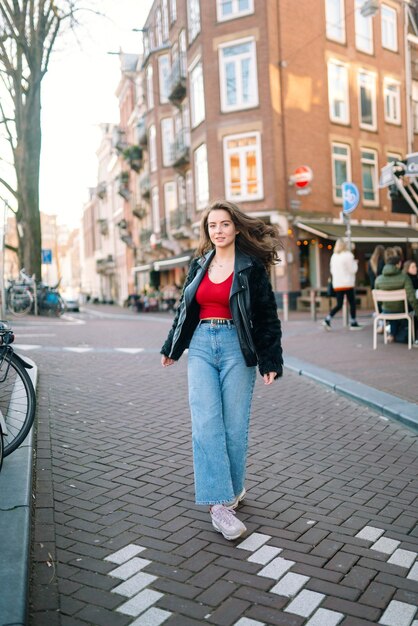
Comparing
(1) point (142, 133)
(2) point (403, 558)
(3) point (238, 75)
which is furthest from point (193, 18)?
(2) point (403, 558)

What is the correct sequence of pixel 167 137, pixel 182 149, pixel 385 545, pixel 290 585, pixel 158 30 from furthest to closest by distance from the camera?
1. pixel 167 137
2. pixel 158 30
3. pixel 182 149
4. pixel 385 545
5. pixel 290 585

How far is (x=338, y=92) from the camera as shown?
2619 centimetres

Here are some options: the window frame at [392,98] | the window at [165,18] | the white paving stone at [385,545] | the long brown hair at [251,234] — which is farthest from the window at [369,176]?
the white paving stone at [385,545]

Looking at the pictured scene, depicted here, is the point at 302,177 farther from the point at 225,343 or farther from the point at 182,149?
the point at 225,343

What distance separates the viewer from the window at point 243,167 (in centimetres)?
2405

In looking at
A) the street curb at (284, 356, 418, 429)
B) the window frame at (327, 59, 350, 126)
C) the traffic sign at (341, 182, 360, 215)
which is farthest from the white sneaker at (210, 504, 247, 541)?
the window frame at (327, 59, 350, 126)

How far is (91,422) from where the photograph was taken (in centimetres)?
576

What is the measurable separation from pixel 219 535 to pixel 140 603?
2.60ft

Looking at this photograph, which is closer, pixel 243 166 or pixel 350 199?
pixel 350 199

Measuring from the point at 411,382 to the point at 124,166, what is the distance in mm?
47035

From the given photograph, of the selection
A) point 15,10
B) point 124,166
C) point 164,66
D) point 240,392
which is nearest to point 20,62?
point 15,10

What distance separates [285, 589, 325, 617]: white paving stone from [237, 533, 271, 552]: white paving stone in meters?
0.49

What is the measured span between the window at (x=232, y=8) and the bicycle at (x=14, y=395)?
22709 millimetres

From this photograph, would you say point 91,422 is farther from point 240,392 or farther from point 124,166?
point 124,166
